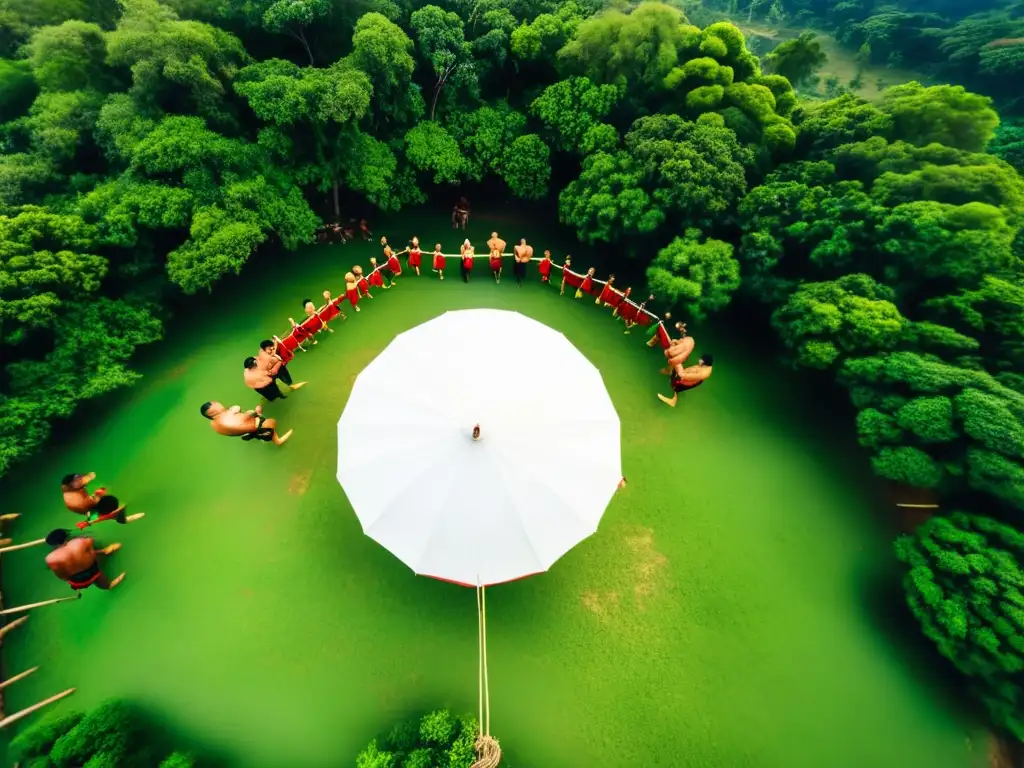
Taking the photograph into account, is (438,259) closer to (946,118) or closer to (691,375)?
(691,375)

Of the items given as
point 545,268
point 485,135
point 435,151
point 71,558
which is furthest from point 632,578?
point 485,135

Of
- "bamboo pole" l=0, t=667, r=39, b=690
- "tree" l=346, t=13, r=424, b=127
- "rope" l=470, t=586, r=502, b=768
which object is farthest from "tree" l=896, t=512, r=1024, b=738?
"tree" l=346, t=13, r=424, b=127

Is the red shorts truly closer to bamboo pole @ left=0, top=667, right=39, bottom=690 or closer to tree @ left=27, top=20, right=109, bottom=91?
bamboo pole @ left=0, top=667, right=39, bottom=690

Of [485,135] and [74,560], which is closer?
[74,560]

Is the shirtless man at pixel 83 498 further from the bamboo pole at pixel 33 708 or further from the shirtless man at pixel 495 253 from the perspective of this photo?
the shirtless man at pixel 495 253

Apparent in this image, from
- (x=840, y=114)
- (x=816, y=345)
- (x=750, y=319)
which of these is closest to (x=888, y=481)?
(x=816, y=345)

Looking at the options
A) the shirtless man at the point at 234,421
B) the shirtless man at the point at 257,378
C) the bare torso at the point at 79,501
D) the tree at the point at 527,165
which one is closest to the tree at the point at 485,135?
the tree at the point at 527,165
